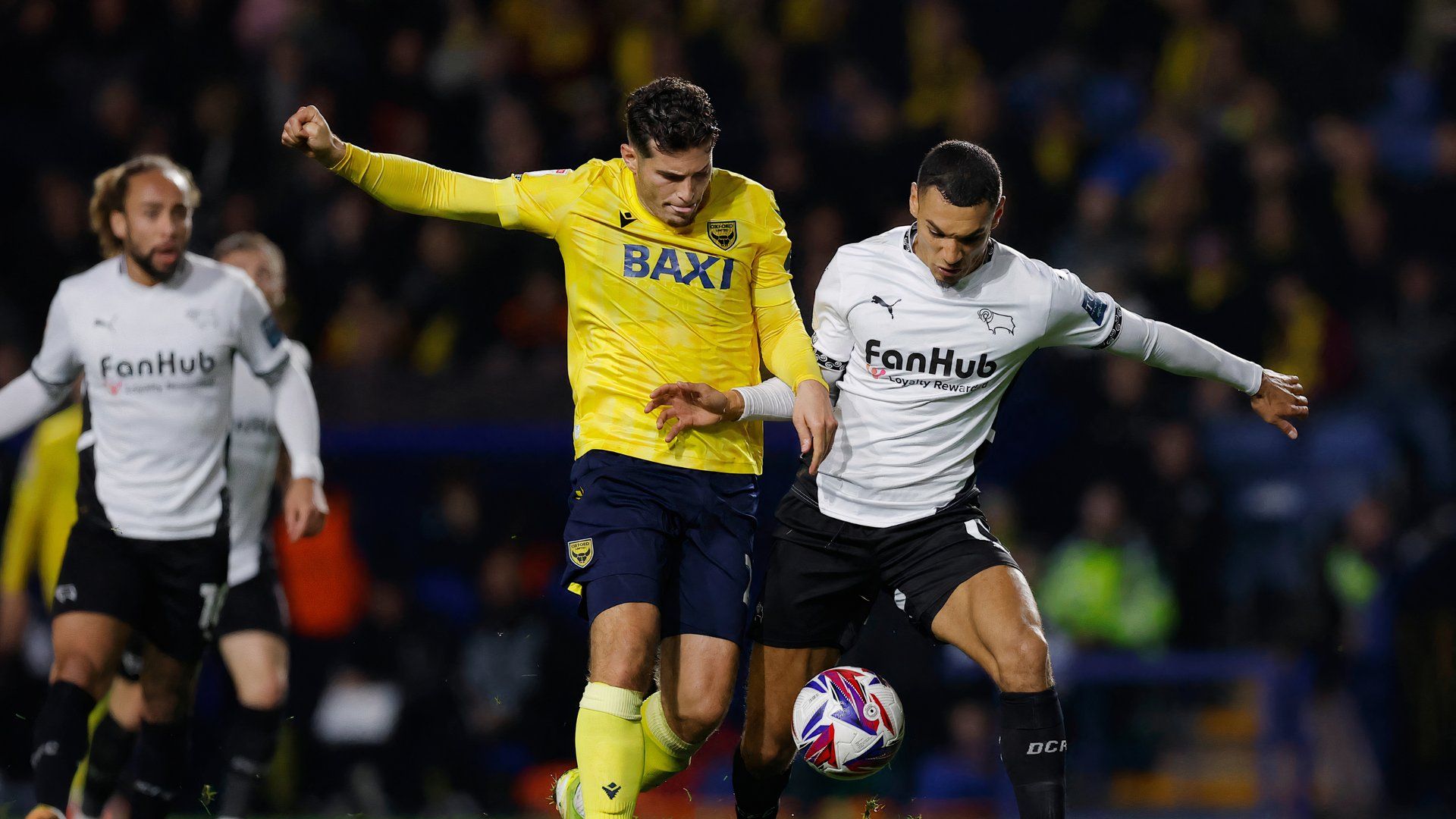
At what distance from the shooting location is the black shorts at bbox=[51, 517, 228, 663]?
6.50 metres

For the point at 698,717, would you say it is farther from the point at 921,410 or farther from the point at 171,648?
the point at 171,648

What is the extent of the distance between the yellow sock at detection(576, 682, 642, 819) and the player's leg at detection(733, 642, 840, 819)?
80 centimetres

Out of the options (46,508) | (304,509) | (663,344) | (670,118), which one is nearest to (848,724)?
(663,344)

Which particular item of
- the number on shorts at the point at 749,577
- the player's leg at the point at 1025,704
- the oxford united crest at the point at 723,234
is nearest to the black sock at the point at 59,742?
the number on shorts at the point at 749,577

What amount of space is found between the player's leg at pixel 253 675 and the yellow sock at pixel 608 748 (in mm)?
2290

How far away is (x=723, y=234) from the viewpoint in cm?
583

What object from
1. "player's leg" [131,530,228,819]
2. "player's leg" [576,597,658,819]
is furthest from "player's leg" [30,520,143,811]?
"player's leg" [576,597,658,819]

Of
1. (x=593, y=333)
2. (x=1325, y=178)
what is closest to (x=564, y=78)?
(x=1325, y=178)

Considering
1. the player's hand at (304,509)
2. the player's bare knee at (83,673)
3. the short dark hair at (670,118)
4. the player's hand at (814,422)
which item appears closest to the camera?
the player's hand at (814,422)

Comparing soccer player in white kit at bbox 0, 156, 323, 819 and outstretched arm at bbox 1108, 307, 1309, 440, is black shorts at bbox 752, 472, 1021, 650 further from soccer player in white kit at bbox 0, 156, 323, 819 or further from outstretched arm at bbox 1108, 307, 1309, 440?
soccer player in white kit at bbox 0, 156, 323, 819

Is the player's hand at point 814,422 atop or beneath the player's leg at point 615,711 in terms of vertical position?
atop

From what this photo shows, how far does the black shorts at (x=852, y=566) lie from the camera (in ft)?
18.7

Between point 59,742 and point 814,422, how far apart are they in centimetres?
319

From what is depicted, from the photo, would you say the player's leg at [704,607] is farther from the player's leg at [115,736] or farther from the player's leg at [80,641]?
the player's leg at [115,736]
